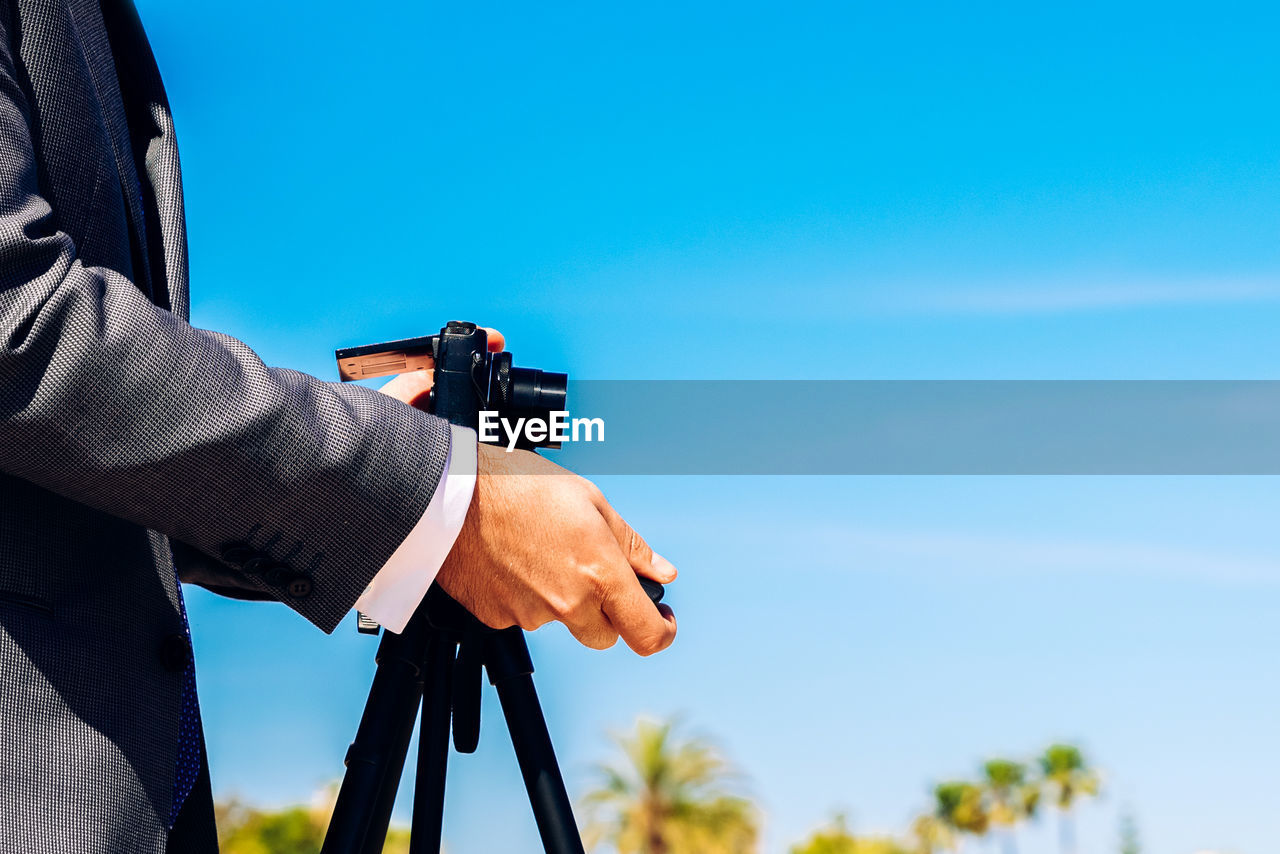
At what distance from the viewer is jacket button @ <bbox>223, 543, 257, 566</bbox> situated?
149 centimetres

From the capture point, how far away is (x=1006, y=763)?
4891cm

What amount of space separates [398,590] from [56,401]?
0.53m

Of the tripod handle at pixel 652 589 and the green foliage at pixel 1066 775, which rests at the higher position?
the green foliage at pixel 1066 775

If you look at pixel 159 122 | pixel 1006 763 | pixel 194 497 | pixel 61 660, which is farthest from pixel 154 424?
pixel 1006 763

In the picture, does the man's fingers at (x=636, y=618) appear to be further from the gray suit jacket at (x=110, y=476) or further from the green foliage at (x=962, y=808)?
the green foliage at (x=962, y=808)

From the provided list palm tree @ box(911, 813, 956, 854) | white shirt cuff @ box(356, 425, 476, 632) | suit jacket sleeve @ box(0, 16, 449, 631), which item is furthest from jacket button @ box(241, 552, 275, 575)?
palm tree @ box(911, 813, 956, 854)

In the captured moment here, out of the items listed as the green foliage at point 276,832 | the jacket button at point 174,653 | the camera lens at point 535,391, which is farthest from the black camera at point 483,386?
the green foliage at point 276,832

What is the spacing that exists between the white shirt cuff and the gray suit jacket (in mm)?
29

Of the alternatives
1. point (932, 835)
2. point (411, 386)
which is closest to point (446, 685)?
point (411, 386)

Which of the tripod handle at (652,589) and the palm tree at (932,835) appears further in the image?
the palm tree at (932,835)

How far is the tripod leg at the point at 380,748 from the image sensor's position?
5.69ft

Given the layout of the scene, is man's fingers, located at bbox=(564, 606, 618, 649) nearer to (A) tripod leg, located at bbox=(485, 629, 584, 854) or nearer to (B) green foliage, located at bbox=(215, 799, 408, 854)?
(A) tripod leg, located at bbox=(485, 629, 584, 854)

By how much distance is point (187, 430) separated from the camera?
1387mm

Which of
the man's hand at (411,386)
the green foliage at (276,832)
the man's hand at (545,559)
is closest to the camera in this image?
the man's hand at (545,559)
